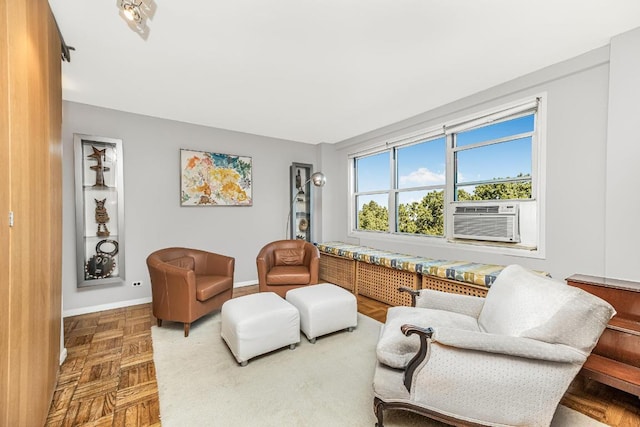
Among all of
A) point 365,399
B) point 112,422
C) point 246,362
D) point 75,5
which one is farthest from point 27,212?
point 365,399

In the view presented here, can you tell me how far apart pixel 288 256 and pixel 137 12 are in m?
2.84

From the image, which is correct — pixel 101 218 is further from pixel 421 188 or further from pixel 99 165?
pixel 421 188

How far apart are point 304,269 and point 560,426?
250 centimetres

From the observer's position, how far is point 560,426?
1444 millimetres

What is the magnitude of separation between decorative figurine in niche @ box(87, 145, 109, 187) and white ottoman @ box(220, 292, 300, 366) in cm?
230

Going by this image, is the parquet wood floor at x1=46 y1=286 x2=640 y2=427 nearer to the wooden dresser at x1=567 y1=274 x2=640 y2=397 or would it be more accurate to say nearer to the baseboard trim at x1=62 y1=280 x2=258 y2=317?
the wooden dresser at x1=567 y1=274 x2=640 y2=397

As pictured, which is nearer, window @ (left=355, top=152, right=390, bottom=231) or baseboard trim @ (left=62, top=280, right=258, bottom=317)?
baseboard trim @ (left=62, top=280, right=258, bottom=317)

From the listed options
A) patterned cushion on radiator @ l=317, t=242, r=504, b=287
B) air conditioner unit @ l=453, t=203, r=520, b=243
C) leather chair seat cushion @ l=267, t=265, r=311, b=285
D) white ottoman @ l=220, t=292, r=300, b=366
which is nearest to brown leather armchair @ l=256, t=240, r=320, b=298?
leather chair seat cushion @ l=267, t=265, r=311, b=285

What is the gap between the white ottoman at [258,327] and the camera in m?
2.02

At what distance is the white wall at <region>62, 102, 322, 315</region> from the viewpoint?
306 cm

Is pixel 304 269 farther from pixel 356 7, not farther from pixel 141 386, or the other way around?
pixel 356 7

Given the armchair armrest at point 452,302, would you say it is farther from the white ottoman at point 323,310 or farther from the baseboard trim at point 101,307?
the baseboard trim at point 101,307

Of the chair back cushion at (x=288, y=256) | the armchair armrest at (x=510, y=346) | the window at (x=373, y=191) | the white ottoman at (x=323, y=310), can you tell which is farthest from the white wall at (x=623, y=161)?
the chair back cushion at (x=288, y=256)

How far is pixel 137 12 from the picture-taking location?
1636 millimetres
